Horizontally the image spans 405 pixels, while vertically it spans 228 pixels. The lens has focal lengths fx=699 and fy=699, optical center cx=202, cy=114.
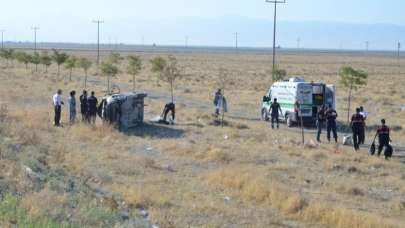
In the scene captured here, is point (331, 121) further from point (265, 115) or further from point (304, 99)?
point (265, 115)

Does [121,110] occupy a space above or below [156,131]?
above

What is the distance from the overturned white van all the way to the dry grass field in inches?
28.0

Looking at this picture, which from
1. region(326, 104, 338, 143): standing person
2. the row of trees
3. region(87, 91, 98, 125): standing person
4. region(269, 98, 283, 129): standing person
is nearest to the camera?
region(326, 104, 338, 143): standing person

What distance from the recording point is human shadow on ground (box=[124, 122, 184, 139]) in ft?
91.8

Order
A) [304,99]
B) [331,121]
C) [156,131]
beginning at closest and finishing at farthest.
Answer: [331,121], [156,131], [304,99]

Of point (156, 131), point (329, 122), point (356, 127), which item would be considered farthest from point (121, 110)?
point (356, 127)

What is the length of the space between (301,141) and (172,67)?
1605cm

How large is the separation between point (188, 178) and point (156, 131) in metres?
10.5

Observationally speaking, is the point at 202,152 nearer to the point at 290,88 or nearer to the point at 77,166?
the point at 77,166

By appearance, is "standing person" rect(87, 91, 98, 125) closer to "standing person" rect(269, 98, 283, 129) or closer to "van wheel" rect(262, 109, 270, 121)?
"standing person" rect(269, 98, 283, 129)

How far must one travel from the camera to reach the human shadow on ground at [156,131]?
2798cm

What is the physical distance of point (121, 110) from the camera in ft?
95.1

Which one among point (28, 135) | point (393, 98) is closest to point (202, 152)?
point (28, 135)

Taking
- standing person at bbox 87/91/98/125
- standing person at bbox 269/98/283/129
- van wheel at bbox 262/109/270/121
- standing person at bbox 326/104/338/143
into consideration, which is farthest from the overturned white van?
standing person at bbox 326/104/338/143
